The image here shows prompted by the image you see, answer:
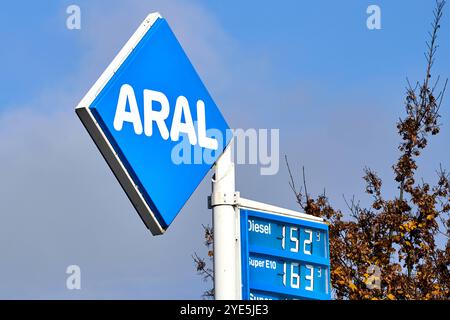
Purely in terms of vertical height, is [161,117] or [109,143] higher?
[161,117]

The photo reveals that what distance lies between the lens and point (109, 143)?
670 centimetres

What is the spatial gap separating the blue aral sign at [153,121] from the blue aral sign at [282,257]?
63 cm

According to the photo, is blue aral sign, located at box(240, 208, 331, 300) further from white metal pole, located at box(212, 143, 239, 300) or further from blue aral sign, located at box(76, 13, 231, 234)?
blue aral sign, located at box(76, 13, 231, 234)

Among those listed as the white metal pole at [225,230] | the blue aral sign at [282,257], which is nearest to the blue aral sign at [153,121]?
the white metal pole at [225,230]

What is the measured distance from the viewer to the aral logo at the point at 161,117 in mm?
6840

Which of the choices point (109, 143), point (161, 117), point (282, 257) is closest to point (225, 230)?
point (282, 257)

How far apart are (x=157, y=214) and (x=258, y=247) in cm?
113

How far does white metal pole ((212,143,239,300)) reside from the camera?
7.65 metres

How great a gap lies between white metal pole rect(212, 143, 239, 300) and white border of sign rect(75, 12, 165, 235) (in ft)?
2.68

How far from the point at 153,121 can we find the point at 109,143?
1.56 feet

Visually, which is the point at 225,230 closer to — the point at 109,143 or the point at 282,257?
the point at 282,257

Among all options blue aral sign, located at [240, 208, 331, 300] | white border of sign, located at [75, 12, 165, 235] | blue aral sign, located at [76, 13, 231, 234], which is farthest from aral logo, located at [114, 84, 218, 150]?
blue aral sign, located at [240, 208, 331, 300]

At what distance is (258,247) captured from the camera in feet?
25.8
